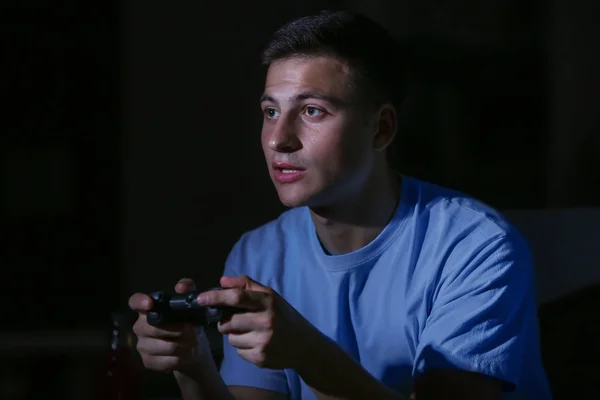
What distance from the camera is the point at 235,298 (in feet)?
3.67

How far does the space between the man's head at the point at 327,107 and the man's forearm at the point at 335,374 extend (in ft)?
0.88

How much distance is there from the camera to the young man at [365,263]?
1.32m

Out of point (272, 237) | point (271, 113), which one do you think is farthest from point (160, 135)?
point (271, 113)

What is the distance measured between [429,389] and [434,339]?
0.07 metres

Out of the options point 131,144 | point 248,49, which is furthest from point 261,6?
point 131,144

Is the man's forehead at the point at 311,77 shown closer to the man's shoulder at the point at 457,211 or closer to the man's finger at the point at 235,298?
the man's shoulder at the point at 457,211

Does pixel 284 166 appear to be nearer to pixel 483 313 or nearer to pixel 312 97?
pixel 312 97

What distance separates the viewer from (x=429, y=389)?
51.9 inches

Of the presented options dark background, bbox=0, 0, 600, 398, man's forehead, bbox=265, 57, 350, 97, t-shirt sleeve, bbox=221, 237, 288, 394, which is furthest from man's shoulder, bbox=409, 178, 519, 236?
dark background, bbox=0, 0, 600, 398

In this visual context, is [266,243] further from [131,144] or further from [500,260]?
[131,144]

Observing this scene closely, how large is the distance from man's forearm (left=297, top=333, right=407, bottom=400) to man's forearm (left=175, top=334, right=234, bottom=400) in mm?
203

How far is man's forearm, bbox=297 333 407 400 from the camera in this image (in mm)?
1209

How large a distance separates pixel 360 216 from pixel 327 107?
0.19m

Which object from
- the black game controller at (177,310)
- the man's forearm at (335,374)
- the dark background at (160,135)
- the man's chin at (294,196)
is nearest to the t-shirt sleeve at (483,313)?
the man's forearm at (335,374)
